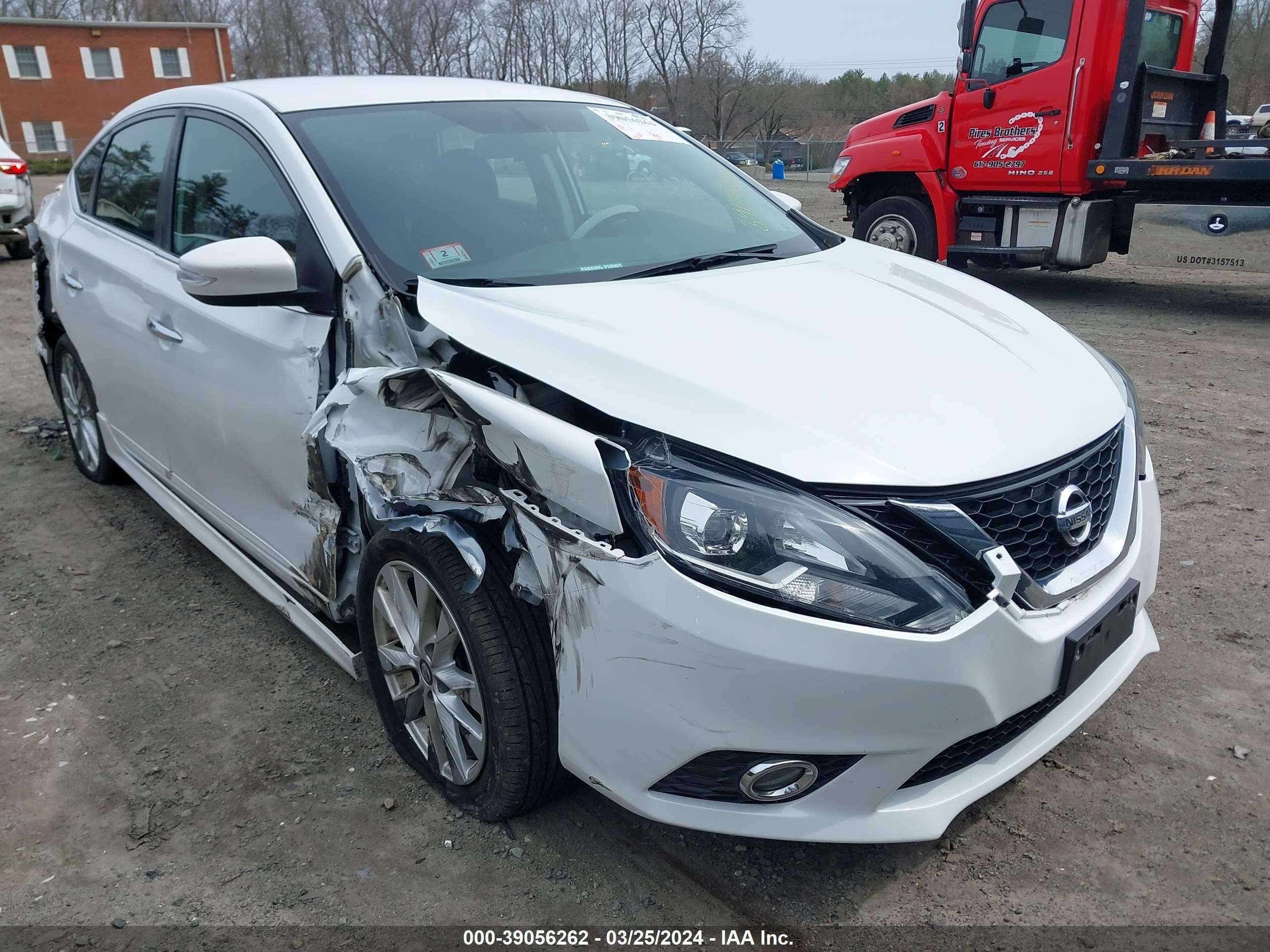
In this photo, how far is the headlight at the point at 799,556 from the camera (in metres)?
1.75

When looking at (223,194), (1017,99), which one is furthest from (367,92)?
(1017,99)

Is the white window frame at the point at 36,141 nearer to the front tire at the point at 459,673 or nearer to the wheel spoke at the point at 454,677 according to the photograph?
the front tire at the point at 459,673

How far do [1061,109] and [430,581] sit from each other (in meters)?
8.33

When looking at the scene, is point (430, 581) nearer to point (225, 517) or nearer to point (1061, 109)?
point (225, 517)

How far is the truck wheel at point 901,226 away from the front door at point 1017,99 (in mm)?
541

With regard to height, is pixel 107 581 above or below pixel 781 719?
below

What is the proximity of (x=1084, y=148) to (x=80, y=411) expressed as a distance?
26.5 feet

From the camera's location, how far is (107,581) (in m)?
3.74

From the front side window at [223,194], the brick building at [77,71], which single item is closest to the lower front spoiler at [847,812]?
the front side window at [223,194]

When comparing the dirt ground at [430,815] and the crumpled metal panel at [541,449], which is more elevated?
the crumpled metal panel at [541,449]

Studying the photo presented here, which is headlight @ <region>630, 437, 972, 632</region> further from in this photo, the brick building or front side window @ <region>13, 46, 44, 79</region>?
front side window @ <region>13, 46, 44, 79</region>

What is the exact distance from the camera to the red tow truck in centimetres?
821

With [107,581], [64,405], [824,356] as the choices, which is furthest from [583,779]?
[64,405]

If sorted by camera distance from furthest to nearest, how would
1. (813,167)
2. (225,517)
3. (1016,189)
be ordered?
(813,167), (1016,189), (225,517)
